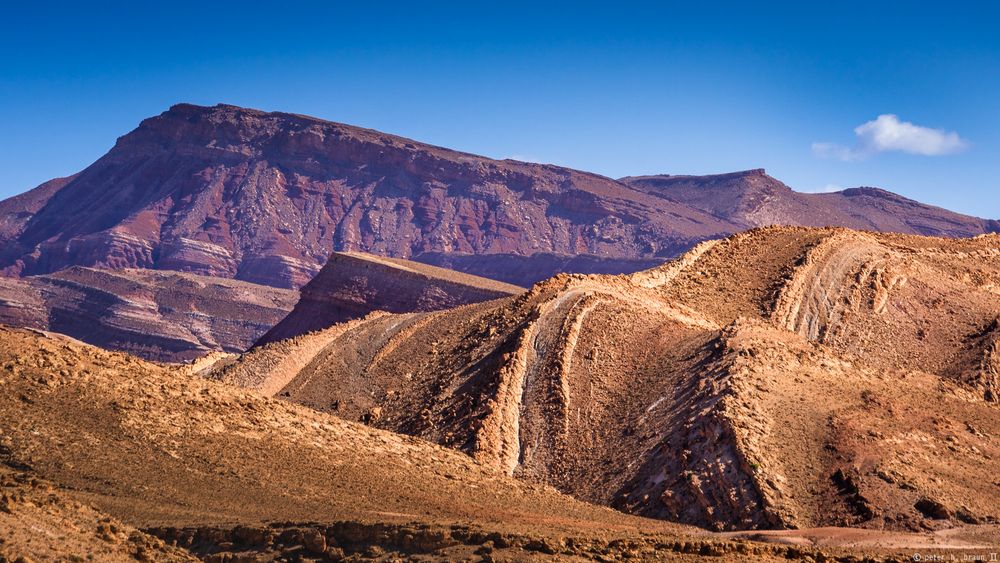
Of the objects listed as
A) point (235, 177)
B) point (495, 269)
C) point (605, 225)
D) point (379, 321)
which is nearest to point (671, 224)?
point (605, 225)

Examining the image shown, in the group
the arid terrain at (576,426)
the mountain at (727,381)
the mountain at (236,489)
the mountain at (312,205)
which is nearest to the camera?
the mountain at (236,489)

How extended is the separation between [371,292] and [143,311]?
1348 inches

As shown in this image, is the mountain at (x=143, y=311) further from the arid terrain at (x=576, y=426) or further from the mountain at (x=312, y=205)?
the arid terrain at (x=576, y=426)

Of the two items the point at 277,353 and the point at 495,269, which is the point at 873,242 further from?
the point at 495,269

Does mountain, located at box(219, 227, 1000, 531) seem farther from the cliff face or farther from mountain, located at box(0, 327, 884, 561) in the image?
the cliff face

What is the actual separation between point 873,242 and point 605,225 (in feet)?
406

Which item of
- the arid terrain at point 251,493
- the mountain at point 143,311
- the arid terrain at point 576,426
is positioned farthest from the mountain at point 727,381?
the mountain at point 143,311

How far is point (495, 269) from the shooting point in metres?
148

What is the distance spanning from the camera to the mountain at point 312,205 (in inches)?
6230

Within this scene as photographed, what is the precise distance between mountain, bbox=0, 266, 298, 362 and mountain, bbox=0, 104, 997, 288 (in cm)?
3709

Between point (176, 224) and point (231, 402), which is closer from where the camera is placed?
point (231, 402)

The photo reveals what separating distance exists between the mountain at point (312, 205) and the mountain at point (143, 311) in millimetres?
37088

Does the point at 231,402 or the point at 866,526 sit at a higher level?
the point at 231,402

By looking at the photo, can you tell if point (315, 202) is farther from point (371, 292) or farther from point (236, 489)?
point (236, 489)
